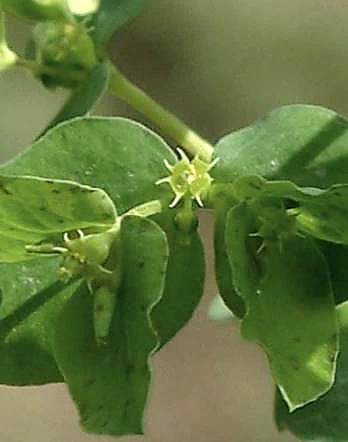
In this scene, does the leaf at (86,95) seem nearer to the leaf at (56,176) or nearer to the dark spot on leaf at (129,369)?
the leaf at (56,176)

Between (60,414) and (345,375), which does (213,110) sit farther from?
(345,375)

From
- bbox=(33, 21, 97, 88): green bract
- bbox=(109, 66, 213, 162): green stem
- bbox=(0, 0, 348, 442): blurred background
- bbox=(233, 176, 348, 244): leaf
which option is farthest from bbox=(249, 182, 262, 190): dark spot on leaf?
bbox=(0, 0, 348, 442): blurred background

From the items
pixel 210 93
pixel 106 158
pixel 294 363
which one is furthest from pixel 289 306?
pixel 210 93

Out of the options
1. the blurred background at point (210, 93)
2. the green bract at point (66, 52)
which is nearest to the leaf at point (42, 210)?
the green bract at point (66, 52)

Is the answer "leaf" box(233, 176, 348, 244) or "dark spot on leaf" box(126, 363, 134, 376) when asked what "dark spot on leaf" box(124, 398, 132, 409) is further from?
"leaf" box(233, 176, 348, 244)

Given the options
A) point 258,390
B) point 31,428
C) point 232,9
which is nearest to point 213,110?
point 232,9

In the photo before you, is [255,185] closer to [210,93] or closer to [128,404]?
[128,404]
